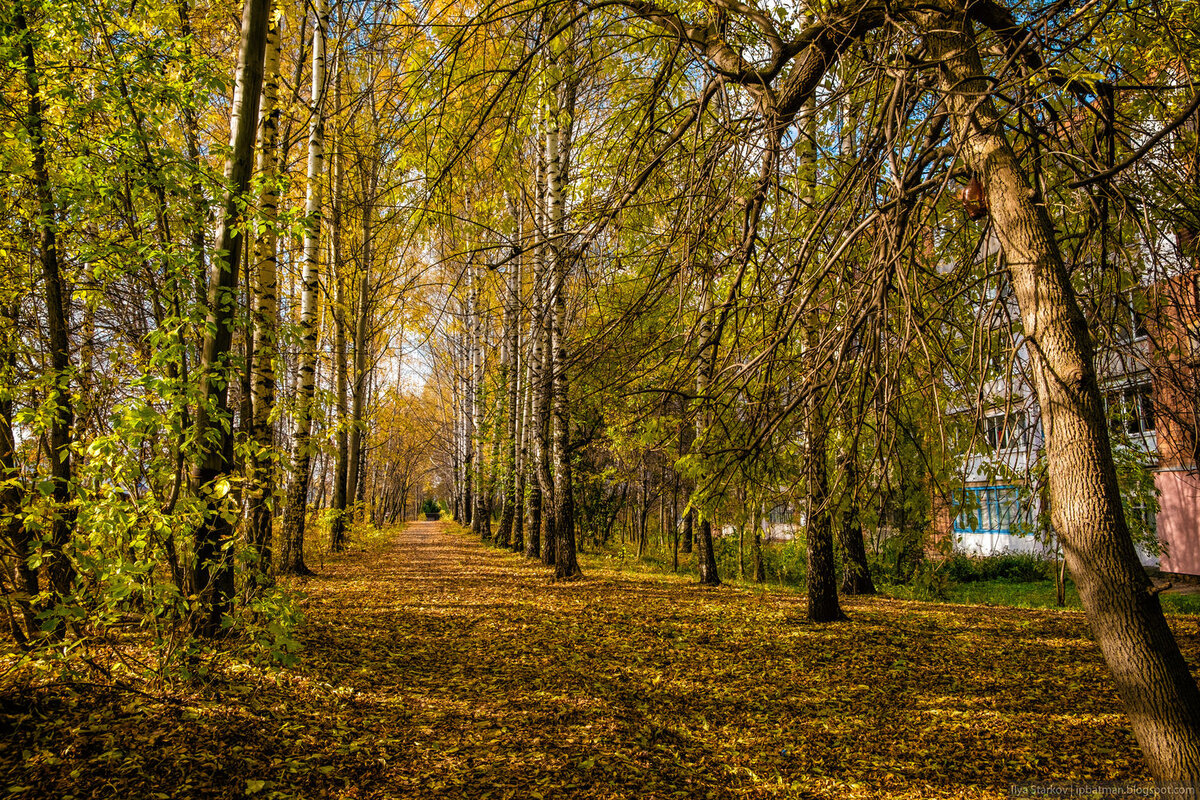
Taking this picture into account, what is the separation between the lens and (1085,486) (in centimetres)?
223

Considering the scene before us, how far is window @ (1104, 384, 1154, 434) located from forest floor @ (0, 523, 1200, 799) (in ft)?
6.31

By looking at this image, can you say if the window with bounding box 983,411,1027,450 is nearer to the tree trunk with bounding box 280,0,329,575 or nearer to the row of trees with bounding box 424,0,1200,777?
→ the row of trees with bounding box 424,0,1200,777

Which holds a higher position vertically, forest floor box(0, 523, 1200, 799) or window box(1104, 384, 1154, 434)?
window box(1104, 384, 1154, 434)

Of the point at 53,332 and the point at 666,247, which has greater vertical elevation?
the point at 666,247

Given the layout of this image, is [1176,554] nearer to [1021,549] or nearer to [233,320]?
[1021,549]

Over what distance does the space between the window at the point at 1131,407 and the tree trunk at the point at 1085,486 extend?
141cm

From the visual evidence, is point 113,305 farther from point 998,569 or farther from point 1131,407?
point 998,569

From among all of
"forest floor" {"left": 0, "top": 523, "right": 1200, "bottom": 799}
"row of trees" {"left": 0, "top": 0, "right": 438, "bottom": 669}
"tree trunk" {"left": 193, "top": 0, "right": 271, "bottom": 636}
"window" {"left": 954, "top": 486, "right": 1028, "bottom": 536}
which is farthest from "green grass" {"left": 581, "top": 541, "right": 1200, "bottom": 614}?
"row of trees" {"left": 0, "top": 0, "right": 438, "bottom": 669}

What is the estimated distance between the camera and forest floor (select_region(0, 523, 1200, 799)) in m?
2.82

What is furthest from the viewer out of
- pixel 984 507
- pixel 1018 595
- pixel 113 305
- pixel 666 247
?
pixel 1018 595

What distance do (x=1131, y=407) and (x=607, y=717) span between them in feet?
11.9

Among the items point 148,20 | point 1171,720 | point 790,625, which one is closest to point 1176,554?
point 790,625

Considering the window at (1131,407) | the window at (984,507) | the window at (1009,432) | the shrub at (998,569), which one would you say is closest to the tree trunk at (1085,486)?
the window at (1009,432)

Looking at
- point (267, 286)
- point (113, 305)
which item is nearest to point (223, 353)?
point (113, 305)
